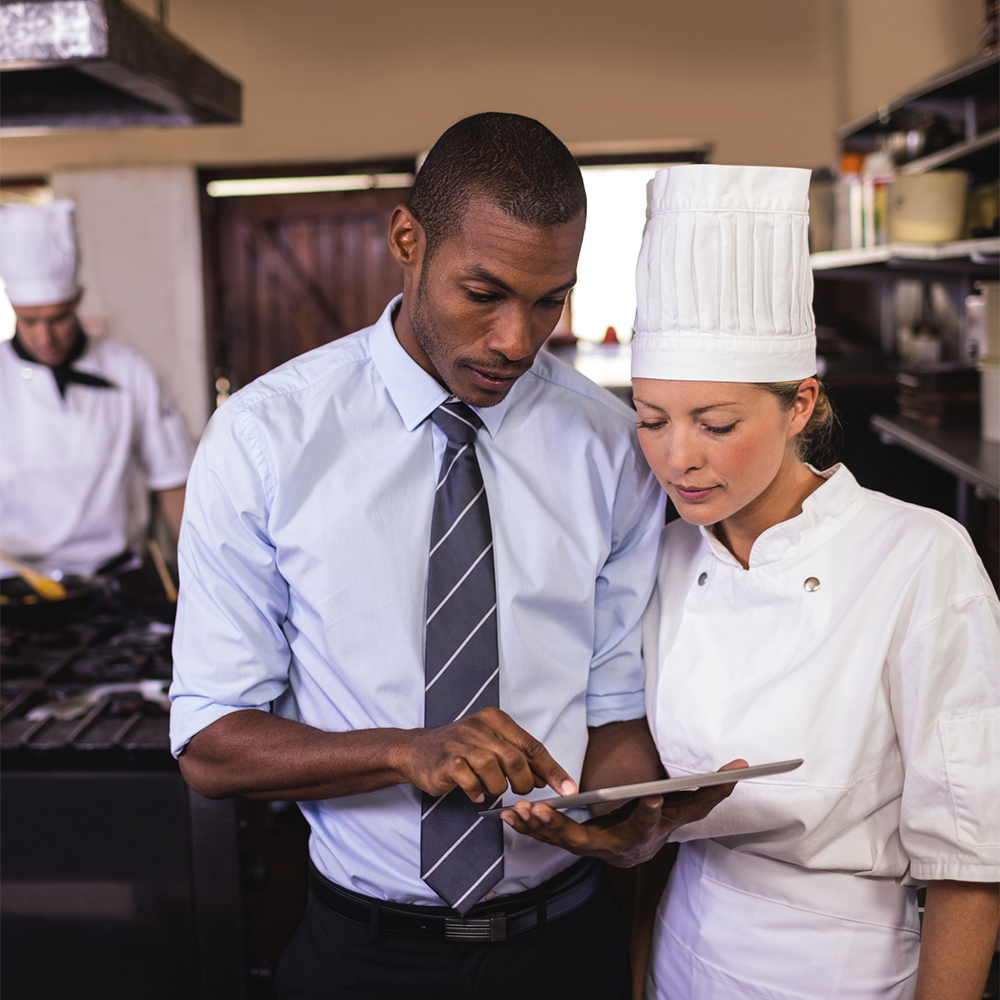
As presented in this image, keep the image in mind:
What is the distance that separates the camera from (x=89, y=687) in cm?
215

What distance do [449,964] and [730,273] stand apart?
0.96 meters

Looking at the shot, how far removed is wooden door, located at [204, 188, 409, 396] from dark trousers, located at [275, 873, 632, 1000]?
455 cm

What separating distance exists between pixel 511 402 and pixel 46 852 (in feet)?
4.70

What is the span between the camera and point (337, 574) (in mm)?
1279

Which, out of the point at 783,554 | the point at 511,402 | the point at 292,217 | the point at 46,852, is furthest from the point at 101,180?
the point at 783,554

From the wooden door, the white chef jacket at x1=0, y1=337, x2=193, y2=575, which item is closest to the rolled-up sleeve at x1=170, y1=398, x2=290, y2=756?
the white chef jacket at x1=0, y1=337, x2=193, y2=575

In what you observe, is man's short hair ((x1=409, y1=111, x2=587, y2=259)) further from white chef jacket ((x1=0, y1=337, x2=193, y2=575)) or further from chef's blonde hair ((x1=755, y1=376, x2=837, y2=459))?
white chef jacket ((x1=0, y1=337, x2=193, y2=575))

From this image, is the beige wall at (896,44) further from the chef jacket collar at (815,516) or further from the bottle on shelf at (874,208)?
the chef jacket collar at (815,516)

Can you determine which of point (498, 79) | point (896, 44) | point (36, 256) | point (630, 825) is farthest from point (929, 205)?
point (498, 79)

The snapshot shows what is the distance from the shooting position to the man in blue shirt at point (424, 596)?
1.23 m

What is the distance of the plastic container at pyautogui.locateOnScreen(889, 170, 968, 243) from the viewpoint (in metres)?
2.63

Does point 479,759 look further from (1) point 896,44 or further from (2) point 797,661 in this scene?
(1) point 896,44

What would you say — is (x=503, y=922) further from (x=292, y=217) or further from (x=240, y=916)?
(x=292, y=217)

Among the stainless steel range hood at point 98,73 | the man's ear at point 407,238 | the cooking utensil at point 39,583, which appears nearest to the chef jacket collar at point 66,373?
the stainless steel range hood at point 98,73
